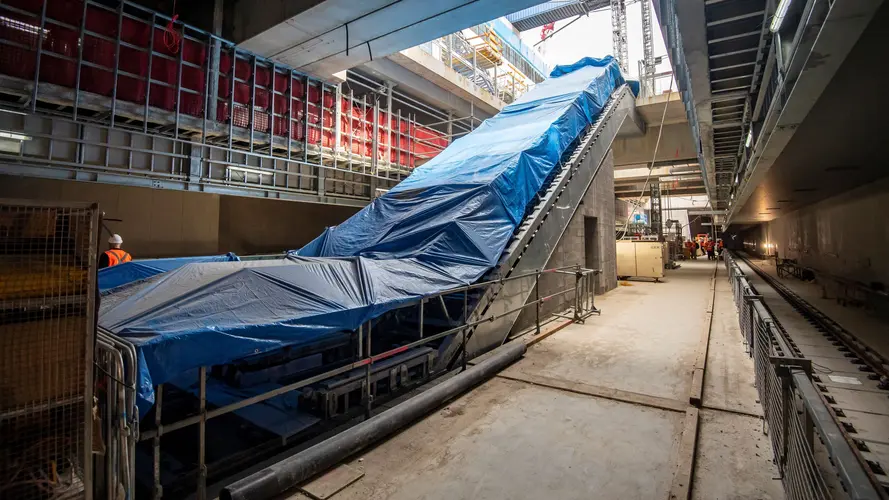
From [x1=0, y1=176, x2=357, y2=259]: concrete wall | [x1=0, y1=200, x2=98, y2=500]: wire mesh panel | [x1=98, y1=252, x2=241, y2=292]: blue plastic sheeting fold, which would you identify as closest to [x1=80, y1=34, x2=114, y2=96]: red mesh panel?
[x1=0, y1=176, x2=357, y2=259]: concrete wall

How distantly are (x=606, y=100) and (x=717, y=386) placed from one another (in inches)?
404

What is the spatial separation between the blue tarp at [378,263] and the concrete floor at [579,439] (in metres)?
1.25

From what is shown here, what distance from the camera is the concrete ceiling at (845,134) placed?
3191mm

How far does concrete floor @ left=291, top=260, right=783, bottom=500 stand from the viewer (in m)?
2.70

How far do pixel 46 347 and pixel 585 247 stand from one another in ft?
35.9

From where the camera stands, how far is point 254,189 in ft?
28.4

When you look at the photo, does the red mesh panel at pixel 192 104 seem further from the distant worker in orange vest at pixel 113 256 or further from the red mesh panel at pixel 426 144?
the red mesh panel at pixel 426 144

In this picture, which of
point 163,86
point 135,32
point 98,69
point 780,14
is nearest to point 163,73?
point 163,86

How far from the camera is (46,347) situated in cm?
185

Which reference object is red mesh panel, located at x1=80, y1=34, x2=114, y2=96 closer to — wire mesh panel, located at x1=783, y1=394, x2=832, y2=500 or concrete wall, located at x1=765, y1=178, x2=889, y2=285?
wire mesh panel, located at x1=783, y1=394, x2=832, y2=500

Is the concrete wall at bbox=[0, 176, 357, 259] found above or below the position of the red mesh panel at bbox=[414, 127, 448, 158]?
below

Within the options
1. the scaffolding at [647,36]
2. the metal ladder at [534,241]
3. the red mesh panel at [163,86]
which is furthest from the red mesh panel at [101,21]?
the scaffolding at [647,36]

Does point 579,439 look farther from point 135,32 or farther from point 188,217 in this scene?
point 135,32

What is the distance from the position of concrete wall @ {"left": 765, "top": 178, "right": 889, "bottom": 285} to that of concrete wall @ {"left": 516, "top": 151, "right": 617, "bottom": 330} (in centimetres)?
554
